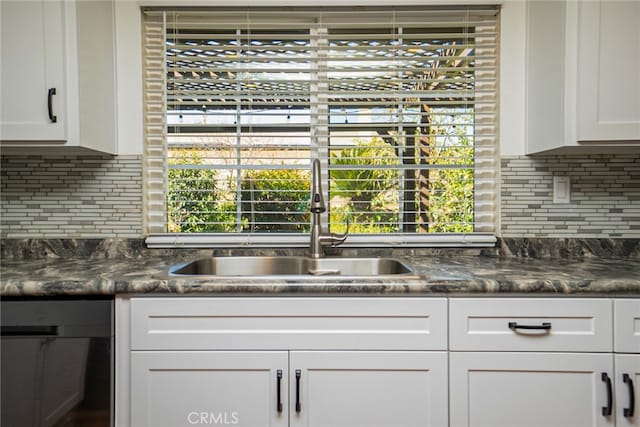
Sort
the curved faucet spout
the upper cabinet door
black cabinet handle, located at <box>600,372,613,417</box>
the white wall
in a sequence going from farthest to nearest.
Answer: the white wall, the curved faucet spout, the upper cabinet door, black cabinet handle, located at <box>600,372,613,417</box>

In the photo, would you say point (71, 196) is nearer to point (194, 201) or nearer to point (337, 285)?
point (194, 201)

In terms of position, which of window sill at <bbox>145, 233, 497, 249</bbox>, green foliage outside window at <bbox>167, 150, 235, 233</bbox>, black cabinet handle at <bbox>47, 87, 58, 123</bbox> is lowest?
window sill at <bbox>145, 233, 497, 249</bbox>

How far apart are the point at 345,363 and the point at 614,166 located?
1.53m

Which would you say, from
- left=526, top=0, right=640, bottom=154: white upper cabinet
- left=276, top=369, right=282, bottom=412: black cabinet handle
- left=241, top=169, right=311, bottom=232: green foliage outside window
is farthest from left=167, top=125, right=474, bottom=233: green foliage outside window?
left=276, top=369, right=282, bottom=412: black cabinet handle

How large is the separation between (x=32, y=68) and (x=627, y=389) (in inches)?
91.2

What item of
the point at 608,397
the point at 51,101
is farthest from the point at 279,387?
the point at 51,101

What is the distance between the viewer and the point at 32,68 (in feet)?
4.61

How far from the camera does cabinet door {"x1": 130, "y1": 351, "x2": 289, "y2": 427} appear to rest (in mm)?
1202

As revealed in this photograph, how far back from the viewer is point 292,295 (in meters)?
1.21

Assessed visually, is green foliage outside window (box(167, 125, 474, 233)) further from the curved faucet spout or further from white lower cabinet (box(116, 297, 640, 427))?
white lower cabinet (box(116, 297, 640, 427))

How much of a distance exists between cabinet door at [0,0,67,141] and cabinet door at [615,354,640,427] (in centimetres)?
208

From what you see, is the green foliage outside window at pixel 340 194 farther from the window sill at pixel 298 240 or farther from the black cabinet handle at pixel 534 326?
the black cabinet handle at pixel 534 326

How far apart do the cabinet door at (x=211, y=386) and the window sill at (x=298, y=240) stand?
2.07ft

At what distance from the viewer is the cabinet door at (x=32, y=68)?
140 cm
